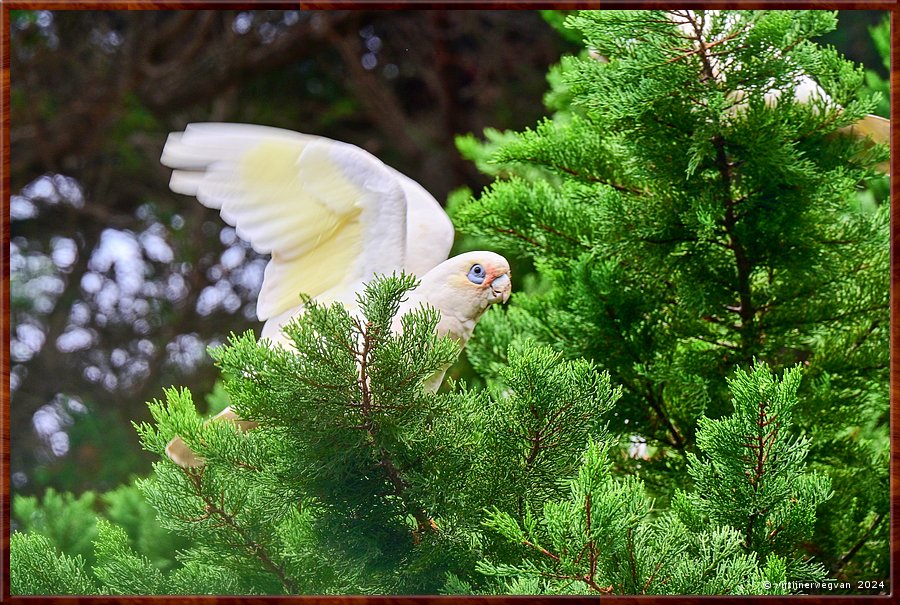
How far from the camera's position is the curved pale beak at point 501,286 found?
31.2 inches

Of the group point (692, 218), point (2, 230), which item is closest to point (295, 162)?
point (2, 230)

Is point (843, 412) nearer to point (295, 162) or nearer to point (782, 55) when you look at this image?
point (782, 55)

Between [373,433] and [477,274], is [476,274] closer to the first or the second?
[477,274]

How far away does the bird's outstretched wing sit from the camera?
81 centimetres

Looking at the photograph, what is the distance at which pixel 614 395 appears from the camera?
0.68 meters

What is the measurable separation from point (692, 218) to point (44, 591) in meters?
0.59

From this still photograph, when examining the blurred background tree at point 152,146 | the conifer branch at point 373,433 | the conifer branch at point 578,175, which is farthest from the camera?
the blurred background tree at point 152,146

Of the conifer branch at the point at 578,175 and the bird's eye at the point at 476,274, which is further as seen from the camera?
the conifer branch at the point at 578,175

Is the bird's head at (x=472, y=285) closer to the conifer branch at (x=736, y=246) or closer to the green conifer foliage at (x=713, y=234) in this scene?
the green conifer foliage at (x=713, y=234)

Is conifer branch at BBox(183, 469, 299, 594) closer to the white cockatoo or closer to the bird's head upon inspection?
the white cockatoo

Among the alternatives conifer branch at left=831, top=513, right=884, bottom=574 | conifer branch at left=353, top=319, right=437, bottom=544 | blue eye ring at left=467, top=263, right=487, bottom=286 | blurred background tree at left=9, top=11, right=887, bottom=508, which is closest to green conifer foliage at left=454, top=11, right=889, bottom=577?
conifer branch at left=831, top=513, right=884, bottom=574

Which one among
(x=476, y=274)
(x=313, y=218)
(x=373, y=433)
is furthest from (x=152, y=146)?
(x=373, y=433)

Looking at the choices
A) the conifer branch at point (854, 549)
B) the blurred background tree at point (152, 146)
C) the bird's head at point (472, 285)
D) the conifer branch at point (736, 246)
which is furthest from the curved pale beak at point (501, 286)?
the blurred background tree at point (152, 146)

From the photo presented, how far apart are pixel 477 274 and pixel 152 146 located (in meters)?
1.69
